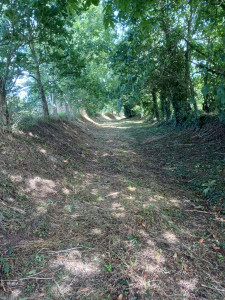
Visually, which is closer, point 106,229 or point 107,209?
point 106,229

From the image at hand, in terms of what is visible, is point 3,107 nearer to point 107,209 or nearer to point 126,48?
point 107,209

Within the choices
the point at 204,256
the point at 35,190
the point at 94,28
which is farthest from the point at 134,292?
the point at 94,28

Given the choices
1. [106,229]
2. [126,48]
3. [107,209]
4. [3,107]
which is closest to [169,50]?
[126,48]

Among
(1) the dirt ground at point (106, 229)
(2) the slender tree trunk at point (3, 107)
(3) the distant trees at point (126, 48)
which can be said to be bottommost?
(1) the dirt ground at point (106, 229)

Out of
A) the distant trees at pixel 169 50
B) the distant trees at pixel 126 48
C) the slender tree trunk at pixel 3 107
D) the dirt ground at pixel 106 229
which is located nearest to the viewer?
the dirt ground at pixel 106 229

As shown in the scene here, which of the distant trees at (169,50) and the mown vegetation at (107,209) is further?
the distant trees at (169,50)

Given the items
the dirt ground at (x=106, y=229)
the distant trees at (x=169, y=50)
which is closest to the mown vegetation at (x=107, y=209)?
the dirt ground at (x=106, y=229)

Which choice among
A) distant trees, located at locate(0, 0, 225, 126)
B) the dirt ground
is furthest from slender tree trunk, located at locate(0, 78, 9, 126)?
the dirt ground

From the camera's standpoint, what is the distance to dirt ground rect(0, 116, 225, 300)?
7.69ft

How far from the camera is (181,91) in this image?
12320mm

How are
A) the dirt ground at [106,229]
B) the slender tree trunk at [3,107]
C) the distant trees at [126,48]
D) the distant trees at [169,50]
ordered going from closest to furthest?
the dirt ground at [106,229]
the distant trees at [126,48]
the slender tree trunk at [3,107]
the distant trees at [169,50]

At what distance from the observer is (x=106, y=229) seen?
11.0 feet

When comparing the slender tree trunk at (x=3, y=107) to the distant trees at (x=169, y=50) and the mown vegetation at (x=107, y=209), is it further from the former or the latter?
the distant trees at (x=169, y=50)

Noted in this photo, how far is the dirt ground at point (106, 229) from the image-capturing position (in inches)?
92.3
